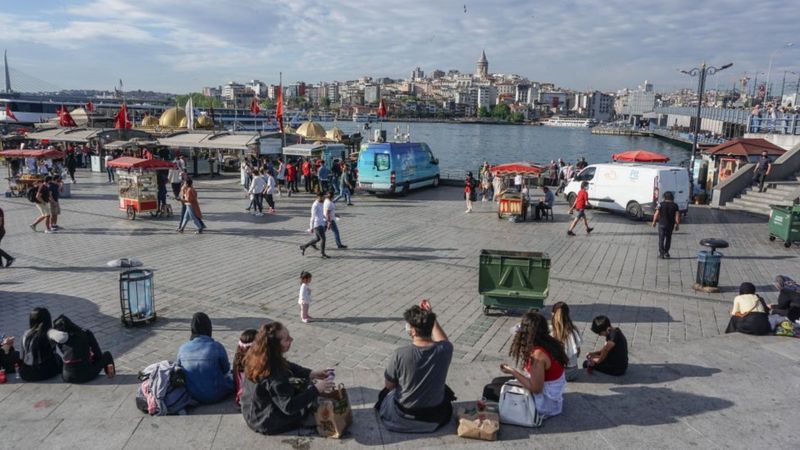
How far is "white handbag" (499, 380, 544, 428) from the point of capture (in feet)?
18.0

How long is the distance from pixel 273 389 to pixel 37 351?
3.12 metres

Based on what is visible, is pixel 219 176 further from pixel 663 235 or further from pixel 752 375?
pixel 752 375

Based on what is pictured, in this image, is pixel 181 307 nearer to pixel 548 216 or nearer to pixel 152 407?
pixel 152 407

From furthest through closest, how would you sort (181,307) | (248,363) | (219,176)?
1. (219,176)
2. (181,307)
3. (248,363)

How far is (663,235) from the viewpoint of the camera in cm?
1313

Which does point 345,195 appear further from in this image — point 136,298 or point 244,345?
point 244,345

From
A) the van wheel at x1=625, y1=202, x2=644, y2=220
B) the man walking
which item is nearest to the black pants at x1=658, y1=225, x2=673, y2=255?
the van wheel at x1=625, y1=202, x2=644, y2=220

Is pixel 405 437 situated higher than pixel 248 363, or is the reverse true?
pixel 248 363

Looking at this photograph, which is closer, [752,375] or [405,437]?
[405,437]

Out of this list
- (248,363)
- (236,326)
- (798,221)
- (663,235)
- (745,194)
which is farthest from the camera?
(745,194)

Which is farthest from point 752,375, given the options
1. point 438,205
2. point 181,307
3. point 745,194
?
point 745,194

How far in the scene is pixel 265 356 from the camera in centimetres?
509

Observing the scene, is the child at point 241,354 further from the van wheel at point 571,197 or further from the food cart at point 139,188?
the van wheel at point 571,197

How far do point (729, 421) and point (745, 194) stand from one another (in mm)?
18519
